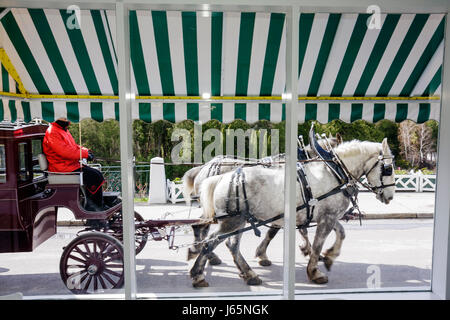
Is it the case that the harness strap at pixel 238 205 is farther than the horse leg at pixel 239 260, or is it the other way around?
the harness strap at pixel 238 205

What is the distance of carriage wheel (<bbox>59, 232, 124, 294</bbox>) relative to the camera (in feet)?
10.2

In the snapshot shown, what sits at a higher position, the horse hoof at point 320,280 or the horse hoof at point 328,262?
the horse hoof at point 328,262

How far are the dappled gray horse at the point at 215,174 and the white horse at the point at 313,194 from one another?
0.07 m

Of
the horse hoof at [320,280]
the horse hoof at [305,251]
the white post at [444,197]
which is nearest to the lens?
the white post at [444,197]

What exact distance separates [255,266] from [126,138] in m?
2.02

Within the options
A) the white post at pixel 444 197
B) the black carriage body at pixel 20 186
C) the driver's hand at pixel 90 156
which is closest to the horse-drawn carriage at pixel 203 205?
the black carriage body at pixel 20 186

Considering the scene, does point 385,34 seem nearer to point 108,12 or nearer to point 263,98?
point 263,98

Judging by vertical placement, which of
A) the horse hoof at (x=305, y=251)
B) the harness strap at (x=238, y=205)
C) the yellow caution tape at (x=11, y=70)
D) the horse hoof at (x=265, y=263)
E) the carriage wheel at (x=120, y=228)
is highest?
the yellow caution tape at (x=11, y=70)

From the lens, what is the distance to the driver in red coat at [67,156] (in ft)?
10.4

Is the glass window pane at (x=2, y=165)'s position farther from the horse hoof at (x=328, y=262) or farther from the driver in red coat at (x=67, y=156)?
the horse hoof at (x=328, y=262)

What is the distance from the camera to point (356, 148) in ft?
11.3

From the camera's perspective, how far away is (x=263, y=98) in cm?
349

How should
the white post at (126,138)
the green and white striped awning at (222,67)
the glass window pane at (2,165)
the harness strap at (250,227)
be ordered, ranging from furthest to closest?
the harness strap at (250,227) < the green and white striped awning at (222,67) < the glass window pane at (2,165) < the white post at (126,138)

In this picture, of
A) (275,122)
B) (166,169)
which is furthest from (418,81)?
(166,169)
